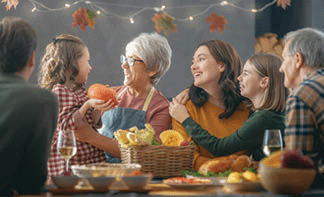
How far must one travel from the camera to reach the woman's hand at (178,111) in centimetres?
346

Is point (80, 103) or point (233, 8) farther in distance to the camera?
point (233, 8)

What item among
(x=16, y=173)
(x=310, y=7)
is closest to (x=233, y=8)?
(x=310, y=7)

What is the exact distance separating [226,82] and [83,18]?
8.25ft

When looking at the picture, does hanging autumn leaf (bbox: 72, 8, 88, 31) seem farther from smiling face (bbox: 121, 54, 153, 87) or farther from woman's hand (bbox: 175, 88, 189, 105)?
woman's hand (bbox: 175, 88, 189, 105)

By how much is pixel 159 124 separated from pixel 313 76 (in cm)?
Result: 130

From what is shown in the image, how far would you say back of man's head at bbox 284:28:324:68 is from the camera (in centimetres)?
262

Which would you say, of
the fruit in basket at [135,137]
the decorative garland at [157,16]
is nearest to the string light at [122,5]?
the decorative garland at [157,16]

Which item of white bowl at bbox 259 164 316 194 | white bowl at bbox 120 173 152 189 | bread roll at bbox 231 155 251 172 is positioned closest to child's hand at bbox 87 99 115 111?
bread roll at bbox 231 155 251 172

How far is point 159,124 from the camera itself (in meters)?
3.58

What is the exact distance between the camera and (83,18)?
5797 millimetres

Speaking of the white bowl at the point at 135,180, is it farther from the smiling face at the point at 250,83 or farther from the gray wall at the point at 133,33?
the gray wall at the point at 133,33

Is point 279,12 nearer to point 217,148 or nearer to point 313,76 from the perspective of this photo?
point 217,148

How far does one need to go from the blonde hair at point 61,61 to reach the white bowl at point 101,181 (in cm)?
149

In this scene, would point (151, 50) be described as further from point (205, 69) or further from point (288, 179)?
point (288, 179)
